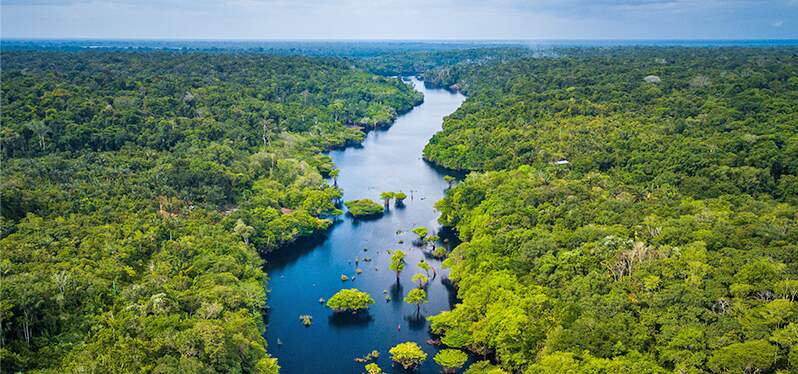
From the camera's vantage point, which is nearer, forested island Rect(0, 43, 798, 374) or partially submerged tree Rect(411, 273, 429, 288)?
forested island Rect(0, 43, 798, 374)

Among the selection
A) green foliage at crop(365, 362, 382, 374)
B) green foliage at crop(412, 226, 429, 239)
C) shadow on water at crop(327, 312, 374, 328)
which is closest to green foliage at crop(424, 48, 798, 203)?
green foliage at crop(412, 226, 429, 239)

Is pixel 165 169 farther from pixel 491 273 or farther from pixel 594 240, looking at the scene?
pixel 594 240

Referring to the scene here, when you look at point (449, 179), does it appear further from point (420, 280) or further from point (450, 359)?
point (450, 359)

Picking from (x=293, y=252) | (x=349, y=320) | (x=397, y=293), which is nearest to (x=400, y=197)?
(x=293, y=252)

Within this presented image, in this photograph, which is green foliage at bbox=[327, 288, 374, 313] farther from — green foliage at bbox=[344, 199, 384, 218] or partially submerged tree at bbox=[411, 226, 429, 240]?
green foliage at bbox=[344, 199, 384, 218]

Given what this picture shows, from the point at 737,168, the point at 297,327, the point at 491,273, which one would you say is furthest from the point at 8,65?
the point at 737,168

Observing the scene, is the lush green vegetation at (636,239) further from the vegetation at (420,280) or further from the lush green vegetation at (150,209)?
the lush green vegetation at (150,209)

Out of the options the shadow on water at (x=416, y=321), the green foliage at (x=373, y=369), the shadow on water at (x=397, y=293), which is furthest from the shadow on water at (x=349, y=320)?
the green foliage at (x=373, y=369)

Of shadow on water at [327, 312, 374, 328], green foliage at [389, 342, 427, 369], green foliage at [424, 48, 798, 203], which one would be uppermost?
green foliage at [424, 48, 798, 203]
